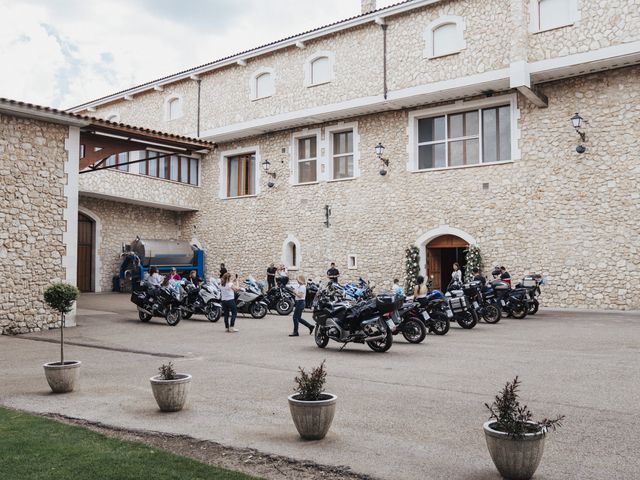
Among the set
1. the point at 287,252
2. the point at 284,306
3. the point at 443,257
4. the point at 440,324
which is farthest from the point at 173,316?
the point at 443,257

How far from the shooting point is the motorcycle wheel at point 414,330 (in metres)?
10.6

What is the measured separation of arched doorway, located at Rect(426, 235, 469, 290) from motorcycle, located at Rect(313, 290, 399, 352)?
29.5 feet

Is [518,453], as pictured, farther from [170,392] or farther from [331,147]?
[331,147]

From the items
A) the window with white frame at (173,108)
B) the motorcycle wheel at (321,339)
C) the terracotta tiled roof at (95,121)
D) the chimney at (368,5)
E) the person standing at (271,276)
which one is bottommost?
the motorcycle wheel at (321,339)

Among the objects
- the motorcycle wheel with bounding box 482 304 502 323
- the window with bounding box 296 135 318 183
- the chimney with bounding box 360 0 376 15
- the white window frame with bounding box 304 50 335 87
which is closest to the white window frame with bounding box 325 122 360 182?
the window with bounding box 296 135 318 183

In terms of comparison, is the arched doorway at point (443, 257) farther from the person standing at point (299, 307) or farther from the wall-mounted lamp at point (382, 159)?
the person standing at point (299, 307)

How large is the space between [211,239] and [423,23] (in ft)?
40.8

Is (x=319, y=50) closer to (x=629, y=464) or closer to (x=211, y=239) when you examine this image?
(x=211, y=239)

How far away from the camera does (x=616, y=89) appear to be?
50.7 ft

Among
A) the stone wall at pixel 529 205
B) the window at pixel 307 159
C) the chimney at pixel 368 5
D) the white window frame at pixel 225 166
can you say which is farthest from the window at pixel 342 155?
the chimney at pixel 368 5

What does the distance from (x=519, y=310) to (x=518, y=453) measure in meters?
11.5

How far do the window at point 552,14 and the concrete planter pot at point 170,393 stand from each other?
14835 mm

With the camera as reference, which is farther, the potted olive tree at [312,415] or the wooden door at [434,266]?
the wooden door at [434,266]

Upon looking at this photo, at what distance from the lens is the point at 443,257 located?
761 inches
